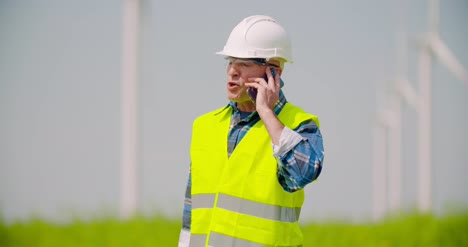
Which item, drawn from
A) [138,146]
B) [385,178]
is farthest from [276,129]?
[385,178]

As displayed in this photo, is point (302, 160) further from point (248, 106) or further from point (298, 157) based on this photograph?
point (248, 106)

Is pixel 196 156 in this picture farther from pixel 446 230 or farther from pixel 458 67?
pixel 446 230

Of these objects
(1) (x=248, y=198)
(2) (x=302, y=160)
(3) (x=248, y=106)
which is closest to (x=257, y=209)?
(1) (x=248, y=198)

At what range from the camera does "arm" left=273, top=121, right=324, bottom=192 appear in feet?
10.8

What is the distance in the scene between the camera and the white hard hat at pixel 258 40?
3658 millimetres

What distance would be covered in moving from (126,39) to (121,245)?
232cm

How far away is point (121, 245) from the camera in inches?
376

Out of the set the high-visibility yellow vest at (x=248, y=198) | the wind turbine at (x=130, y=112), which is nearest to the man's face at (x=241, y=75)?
the high-visibility yellow vest at (x=248, y=198)

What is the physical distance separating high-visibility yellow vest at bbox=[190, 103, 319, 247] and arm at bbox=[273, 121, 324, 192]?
0.15 m

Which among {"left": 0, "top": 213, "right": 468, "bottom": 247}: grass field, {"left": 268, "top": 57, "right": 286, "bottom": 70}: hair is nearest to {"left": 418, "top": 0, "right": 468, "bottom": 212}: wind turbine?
{"left": 0, "top": 213, "right": 468, "bottom": 247}: grass field

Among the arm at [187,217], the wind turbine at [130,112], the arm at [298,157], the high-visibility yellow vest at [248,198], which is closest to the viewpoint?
the arm at [298,157]

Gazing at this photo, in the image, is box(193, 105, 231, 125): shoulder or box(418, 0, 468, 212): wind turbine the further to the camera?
box(418, 0, 468, 212): wind turbine

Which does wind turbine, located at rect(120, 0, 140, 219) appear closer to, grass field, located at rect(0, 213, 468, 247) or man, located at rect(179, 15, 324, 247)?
grass field, located at rect(0, 213, 468, 247)

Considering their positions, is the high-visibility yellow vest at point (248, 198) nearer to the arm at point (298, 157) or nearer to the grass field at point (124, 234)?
the arm at point (298, 157)
